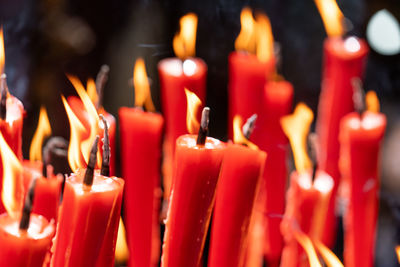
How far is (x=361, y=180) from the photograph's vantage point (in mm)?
667

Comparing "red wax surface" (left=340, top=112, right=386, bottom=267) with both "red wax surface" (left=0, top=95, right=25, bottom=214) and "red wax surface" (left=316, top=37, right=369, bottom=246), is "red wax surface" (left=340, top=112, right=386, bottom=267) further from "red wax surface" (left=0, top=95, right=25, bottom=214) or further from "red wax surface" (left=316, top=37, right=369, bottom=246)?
"red wax surface" (left=0, top=95, right=25, bottom=214)

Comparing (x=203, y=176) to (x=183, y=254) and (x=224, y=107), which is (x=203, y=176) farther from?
(x=224, y=107)

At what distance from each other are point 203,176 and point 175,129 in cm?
22

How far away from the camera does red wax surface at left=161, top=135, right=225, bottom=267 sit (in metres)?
0.41

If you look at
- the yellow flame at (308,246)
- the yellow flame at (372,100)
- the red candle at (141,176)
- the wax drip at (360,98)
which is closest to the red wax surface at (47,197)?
the red candle at (141,176)

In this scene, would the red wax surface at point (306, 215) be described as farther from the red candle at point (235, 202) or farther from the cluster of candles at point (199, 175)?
the red candle at point (235, 202)

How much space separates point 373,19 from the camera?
1013mm

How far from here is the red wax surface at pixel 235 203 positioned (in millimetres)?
459

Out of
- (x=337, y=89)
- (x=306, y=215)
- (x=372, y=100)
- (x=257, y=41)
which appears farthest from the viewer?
(x=372, y=100)

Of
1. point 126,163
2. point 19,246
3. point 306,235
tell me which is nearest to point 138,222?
→ point 126,163

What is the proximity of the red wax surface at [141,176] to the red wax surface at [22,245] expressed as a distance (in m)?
0.25

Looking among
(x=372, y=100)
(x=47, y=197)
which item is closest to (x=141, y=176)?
(x=47, y=197)

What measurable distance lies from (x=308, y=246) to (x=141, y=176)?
196 millimetres

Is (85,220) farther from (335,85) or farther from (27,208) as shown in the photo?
(335,85)
